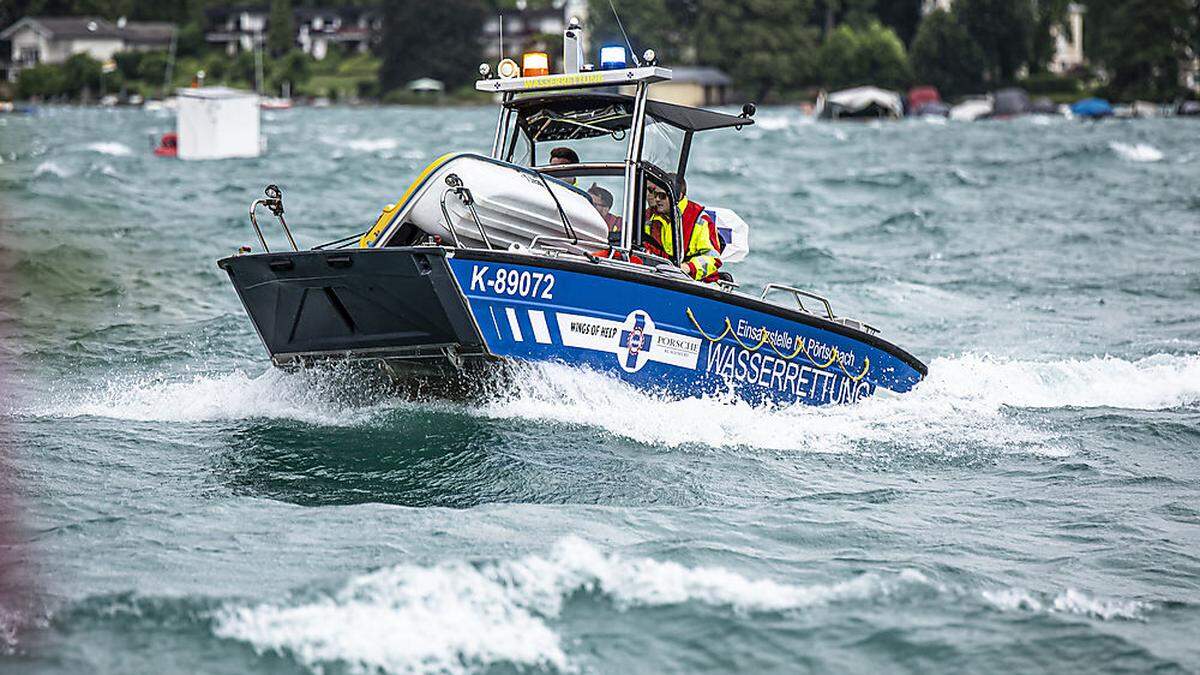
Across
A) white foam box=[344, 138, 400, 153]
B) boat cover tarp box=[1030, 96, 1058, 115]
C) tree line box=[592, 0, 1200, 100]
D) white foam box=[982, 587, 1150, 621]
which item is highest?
tree line box=[592, 0, 1200, 100]

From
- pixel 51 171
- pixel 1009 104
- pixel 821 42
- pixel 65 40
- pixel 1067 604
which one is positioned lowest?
pixel 1067 604

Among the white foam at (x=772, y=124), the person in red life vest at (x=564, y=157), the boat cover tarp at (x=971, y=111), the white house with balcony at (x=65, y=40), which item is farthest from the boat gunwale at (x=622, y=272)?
the white house with balcony at (x=65, y=40)

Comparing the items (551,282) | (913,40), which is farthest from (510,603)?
(913,40)

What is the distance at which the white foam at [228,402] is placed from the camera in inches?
461

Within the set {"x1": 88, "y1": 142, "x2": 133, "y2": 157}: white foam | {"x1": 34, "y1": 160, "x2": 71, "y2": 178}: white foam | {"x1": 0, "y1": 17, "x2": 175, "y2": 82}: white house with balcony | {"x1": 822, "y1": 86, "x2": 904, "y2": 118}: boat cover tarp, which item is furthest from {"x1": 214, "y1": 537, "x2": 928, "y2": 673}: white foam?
{"x1": 0, "y1": 17, "x2": 175, "y2": 82}: white house with balcony

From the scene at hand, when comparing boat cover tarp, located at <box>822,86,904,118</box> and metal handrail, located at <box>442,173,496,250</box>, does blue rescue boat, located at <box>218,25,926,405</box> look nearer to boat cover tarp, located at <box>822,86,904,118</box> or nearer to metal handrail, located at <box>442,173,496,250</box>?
metal handrail, located at <box>442,173,496,250</box>

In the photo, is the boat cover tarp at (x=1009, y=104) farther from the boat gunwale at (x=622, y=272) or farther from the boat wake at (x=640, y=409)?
the boat gunwale at (x=622, y=272)

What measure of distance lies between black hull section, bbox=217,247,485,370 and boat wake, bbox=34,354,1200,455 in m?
0.44

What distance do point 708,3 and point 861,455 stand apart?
12799 centimetres

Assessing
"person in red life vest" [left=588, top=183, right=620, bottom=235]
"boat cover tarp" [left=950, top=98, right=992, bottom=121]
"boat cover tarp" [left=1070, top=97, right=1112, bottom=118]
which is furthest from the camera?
"boat cover tarp" [left=950, top=98, right=992, bottom=121]

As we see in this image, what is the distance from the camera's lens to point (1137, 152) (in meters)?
52.0

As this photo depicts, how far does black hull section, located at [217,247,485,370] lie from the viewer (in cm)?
1055

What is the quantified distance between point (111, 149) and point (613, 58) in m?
42.1

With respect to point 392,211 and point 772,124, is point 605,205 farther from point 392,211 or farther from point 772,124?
point 772,124
